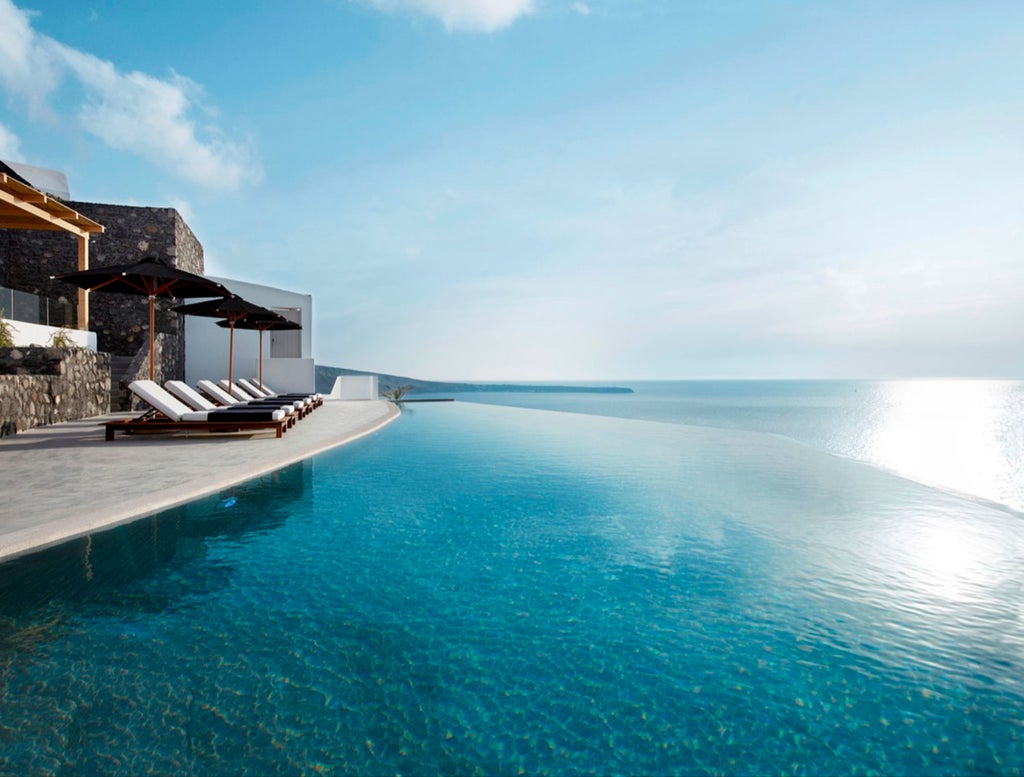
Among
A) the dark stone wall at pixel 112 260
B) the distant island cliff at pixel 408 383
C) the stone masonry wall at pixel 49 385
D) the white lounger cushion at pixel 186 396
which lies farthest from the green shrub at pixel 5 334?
the distant island cliff at pixel 408 383

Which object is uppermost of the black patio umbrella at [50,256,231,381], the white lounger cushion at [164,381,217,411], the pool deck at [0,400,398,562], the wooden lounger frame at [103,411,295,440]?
the black patio umbrella at [50,256,231,381]

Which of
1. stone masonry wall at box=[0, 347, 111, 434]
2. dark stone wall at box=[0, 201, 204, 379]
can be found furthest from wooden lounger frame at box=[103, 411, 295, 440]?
dark stone wall at box=[0, 201, 204, 379]

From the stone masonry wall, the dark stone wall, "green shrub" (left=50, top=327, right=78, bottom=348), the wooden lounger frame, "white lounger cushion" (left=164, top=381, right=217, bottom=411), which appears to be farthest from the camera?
the dark stone wall

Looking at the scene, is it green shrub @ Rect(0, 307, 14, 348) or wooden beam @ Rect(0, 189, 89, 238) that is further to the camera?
wooden beam @ Rect(0, 189, 89, 238)

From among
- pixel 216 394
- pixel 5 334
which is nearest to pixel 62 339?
pixel 5 334

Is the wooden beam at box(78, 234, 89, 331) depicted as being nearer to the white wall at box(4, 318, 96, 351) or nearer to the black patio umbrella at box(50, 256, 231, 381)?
the white wall at box(4, 318, 96, 351)

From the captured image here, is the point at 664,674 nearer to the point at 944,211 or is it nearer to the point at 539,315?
the point at 944,211

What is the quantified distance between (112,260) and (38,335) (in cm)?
718

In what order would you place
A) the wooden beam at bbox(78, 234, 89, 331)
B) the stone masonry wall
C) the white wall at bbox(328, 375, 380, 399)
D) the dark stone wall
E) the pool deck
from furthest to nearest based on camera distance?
the white wall at bbox(328, 375, 380, 399) → the dark stone wall → the wooden beam at bbox(78, 234, 89, 331) → the stone masonry wall → the pool deck

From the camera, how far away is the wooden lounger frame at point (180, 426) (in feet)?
28.7

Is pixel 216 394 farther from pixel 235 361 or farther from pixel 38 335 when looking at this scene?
pixel 235 361

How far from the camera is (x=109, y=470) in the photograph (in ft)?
20.5

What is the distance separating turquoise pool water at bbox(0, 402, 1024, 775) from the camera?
2041mm

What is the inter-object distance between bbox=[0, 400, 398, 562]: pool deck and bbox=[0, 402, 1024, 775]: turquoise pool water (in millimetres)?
264
